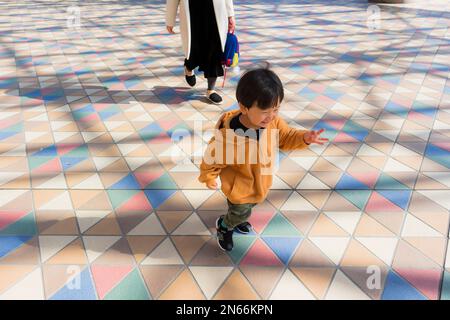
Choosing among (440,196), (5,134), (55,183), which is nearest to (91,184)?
(55,183)

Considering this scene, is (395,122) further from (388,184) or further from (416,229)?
(416,229)

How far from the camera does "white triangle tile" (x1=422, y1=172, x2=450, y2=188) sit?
8.50 feet

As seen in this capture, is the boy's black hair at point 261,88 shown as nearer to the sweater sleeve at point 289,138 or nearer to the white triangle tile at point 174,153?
the sweater sleeve at point 289,138

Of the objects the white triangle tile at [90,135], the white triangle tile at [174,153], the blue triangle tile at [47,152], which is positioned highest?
the white triangle tile at [90,135]

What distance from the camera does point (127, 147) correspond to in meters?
3.16

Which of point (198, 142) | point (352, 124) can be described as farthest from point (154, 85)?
point (352, 124)

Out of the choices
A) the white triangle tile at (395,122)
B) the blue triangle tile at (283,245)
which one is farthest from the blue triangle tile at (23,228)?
the white triangle tile at (395,122)

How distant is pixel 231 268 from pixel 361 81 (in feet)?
11.4

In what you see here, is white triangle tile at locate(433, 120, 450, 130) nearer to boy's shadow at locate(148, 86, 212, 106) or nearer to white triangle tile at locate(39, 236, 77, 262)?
boy's shadow at locate(148, 86, 212, 106)

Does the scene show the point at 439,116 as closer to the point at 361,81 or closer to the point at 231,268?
the point at 361,81

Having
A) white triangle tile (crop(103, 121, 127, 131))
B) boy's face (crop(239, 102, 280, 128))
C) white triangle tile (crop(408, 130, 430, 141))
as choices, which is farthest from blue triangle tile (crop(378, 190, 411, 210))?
white triangle tile (crop(103, 121, 127, 131))

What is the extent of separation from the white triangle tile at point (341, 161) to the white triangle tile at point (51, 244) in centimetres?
202

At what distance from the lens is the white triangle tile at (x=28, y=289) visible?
70.4 inches

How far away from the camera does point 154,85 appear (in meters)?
4.57
